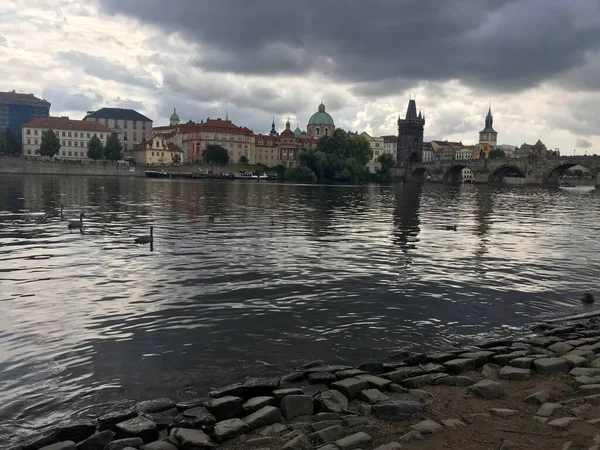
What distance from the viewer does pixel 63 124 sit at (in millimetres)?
184500

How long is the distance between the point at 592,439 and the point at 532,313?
8.85 m

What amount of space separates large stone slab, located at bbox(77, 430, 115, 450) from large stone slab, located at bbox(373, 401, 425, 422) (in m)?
3.77

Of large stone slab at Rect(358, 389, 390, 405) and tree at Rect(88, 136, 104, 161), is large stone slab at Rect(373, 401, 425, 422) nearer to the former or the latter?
large stone slab at Rect(358, 389, 390, 405)

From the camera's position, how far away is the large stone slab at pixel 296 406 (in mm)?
7820

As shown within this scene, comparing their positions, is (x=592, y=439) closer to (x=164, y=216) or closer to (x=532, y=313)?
(x=532, y=313)

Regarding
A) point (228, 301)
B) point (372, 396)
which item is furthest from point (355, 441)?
point (228, 301)

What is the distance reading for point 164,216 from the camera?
131ft

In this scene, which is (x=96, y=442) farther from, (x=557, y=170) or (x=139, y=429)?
(x=557, y=170)

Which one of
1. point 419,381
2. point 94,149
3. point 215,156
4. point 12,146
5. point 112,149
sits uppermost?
point 12,146

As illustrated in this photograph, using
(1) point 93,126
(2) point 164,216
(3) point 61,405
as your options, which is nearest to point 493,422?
(3) point 61,405

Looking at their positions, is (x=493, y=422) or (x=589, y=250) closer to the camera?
(x=493, y=422)

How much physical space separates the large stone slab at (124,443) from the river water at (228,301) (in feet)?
5.59

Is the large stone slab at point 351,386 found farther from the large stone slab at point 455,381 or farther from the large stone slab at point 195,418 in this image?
the large stone slab at point 195,418

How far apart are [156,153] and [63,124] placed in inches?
1300
